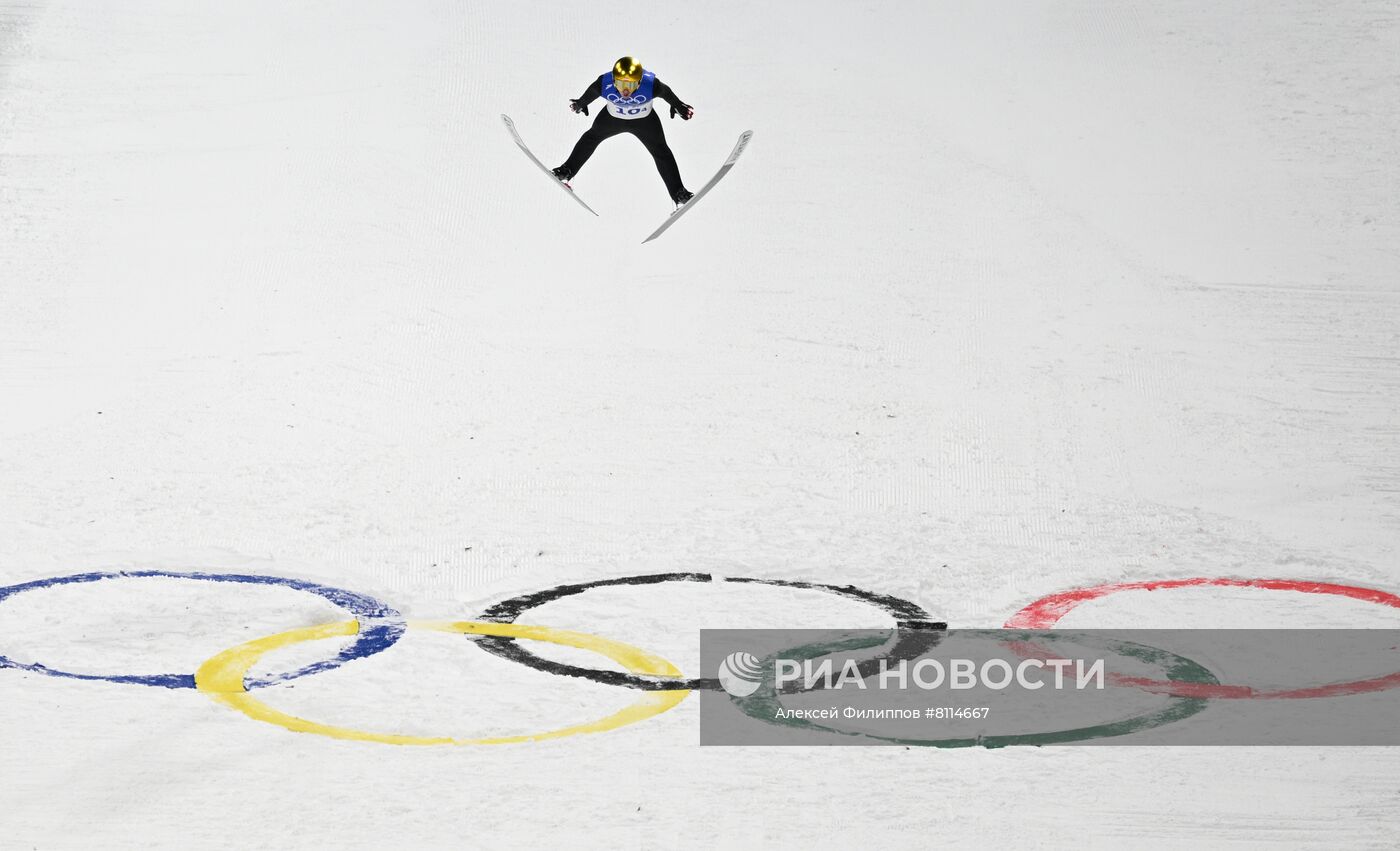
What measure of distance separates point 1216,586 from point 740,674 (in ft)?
→ 8.84

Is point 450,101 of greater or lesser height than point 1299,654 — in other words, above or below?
above

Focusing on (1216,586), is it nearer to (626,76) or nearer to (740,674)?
(740,674)

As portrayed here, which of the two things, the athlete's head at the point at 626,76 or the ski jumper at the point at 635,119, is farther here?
the ski jumper at the point at 635,119

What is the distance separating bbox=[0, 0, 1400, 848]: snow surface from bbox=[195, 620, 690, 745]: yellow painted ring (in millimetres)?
102

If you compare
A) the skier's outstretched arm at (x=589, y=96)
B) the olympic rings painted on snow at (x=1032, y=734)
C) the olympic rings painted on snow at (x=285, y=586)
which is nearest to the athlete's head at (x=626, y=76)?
the skier's outstretched arm at (x=589, y=96)

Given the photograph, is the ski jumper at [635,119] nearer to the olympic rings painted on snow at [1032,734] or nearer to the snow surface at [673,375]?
the snow surface at [673,375]

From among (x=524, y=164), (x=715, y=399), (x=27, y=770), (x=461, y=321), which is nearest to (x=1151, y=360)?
(x=715, y=399)

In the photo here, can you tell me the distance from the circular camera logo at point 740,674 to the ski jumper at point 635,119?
3760mm

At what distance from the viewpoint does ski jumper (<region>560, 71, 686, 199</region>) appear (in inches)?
297

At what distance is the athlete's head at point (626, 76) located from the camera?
7.29m

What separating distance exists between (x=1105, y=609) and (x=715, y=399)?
324cm

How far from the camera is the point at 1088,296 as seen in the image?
9.39 m

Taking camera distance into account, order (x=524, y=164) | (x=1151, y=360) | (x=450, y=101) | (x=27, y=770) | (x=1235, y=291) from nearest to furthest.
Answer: (x=27, y=770) < (x=1151, y=360) < (x=1235, y=291) < (x=524, y=164) < (x=450, y=101)

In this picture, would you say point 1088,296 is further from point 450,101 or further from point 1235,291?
point 450,101
